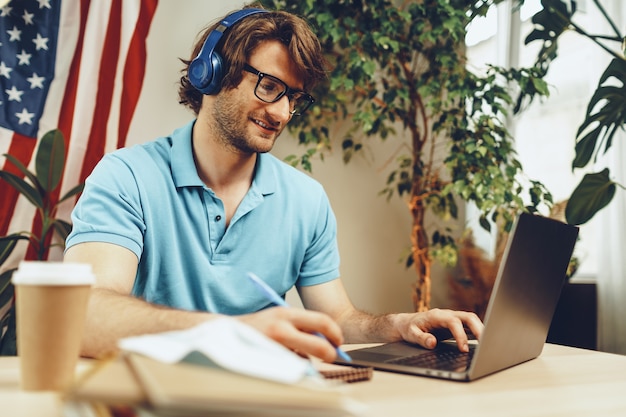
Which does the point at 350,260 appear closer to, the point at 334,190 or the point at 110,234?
the point at 334,190

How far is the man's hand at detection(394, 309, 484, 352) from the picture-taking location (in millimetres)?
1063

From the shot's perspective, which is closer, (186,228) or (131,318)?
(131,318)

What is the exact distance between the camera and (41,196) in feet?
6.84

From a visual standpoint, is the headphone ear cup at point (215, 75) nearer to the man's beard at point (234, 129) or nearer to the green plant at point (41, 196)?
the man's beard at point (234, 129)

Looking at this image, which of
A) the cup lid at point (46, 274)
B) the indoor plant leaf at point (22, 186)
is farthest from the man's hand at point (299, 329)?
the indoor plant leaf at point (22, 186)

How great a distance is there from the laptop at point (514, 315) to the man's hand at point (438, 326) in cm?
2

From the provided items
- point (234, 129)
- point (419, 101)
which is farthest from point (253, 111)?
point (419, 101)

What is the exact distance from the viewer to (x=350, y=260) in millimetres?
2770

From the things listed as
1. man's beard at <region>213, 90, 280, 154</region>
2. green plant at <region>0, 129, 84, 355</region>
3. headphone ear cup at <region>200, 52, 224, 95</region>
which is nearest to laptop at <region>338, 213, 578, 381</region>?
man's beard at <region>213, 90, 280, 154</region>

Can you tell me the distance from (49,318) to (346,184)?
2.26m

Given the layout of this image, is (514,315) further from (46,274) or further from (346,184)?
(346,184)

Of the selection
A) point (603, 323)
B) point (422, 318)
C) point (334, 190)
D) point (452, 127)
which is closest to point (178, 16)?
point (334, 190)

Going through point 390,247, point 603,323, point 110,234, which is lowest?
point 603,323

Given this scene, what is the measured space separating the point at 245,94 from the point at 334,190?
1303 millimetres
